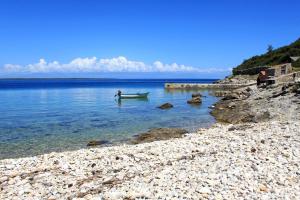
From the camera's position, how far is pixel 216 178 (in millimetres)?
11656

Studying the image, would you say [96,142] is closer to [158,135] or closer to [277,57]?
[158,135]

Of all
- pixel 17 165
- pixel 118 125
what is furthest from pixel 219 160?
pixel 118 125

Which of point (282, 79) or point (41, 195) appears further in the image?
point (282, 79)

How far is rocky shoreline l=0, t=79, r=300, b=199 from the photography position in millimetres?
10867

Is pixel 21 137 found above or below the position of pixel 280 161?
below

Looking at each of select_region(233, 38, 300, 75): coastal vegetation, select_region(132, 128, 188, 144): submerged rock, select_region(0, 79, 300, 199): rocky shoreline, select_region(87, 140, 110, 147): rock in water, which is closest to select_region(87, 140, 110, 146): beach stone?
select_region(87, 140, 110, 147): rock in water

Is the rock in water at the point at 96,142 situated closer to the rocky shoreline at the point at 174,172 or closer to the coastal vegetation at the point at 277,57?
the rocky shoreline at the point at 174,172

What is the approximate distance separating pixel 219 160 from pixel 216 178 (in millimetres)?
1961

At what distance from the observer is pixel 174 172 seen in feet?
41.2

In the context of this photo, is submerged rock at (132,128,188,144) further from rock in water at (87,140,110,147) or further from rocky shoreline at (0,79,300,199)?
rocky shoreline at (0,79,300,199)

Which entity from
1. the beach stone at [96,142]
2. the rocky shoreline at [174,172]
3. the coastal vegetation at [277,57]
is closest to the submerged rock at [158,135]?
the beach stone at [96,142]

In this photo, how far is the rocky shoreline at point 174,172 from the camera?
10.9 meters

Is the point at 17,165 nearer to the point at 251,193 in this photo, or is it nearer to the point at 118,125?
the point at 251,193

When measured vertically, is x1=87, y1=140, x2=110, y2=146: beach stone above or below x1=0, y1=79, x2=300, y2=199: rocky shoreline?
below
